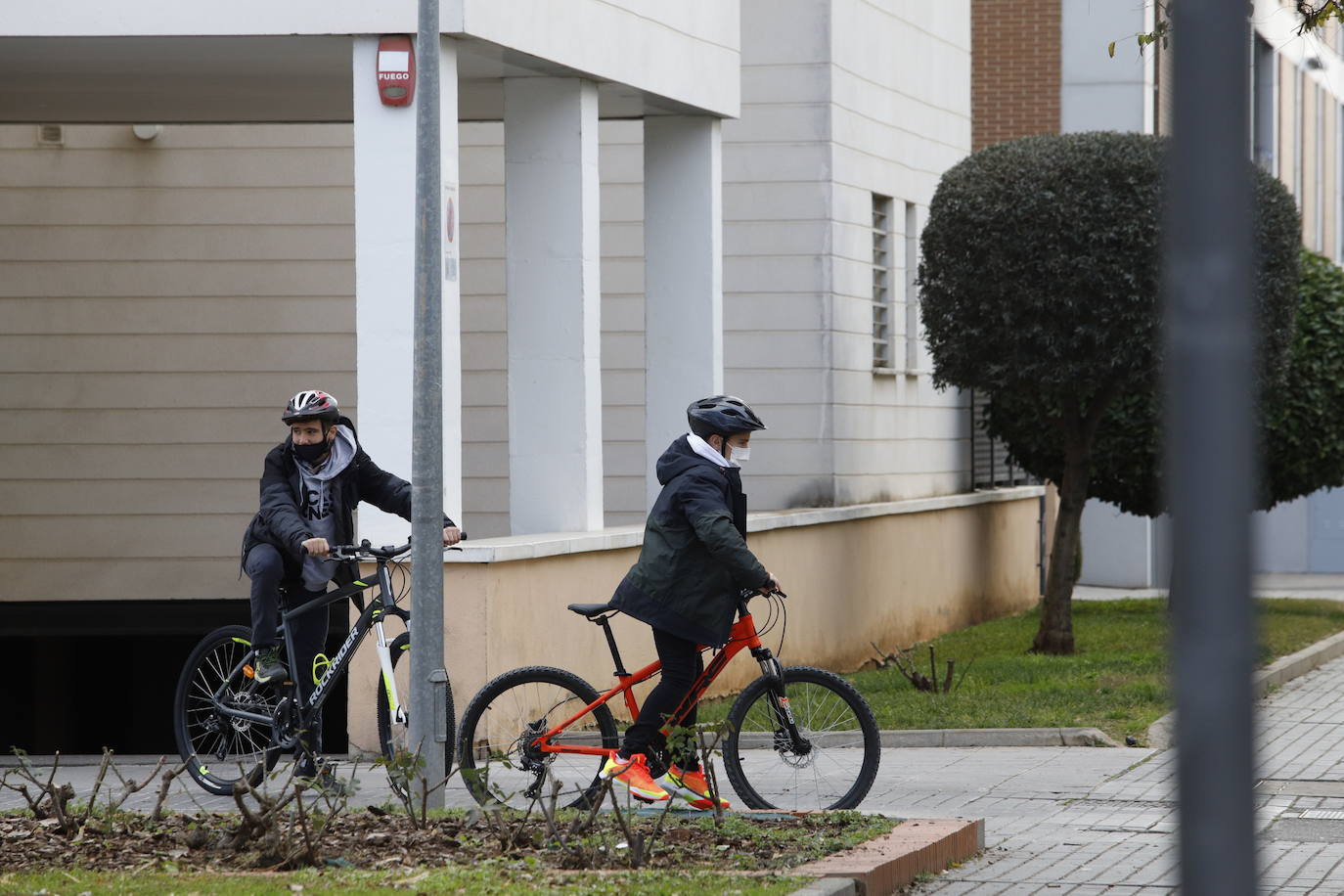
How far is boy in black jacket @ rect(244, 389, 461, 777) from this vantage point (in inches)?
341

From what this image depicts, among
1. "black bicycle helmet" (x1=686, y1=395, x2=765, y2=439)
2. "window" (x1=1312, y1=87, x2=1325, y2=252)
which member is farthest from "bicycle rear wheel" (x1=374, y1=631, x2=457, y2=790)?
"window" (x1=1312, y1=87, x2=1325, y2=252)

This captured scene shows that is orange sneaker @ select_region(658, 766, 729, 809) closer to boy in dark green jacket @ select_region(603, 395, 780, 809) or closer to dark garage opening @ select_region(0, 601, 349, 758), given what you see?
boy in dark green jacket @ select_region(603, 395, 780, 809)

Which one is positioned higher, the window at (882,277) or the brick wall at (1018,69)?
the brick wall at (1018,69)

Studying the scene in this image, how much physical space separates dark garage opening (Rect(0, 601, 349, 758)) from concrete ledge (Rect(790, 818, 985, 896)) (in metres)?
9.10

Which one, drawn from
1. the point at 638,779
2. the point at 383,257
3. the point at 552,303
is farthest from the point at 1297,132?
the point at 638,779

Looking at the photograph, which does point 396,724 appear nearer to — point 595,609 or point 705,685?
point 595,609

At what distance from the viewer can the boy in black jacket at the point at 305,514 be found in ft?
28.4

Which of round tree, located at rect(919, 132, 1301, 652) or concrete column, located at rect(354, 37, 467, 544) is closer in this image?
concrete column, located at rect(354, 37, 467, 544)

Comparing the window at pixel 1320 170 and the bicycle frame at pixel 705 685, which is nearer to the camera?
the bicycle frame at pixel 705 685

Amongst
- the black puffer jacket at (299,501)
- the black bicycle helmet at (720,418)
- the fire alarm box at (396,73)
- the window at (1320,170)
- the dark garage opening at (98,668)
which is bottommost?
the dark garage opening at (98,668)

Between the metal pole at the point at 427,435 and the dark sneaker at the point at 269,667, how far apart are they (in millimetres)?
1411

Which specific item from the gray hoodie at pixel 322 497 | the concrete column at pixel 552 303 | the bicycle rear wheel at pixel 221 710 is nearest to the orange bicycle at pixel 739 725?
the gray hoodie at pixel 322 497

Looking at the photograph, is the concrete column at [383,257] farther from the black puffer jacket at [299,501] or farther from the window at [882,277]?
the window at [882,277]

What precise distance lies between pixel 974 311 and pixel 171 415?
639cm
